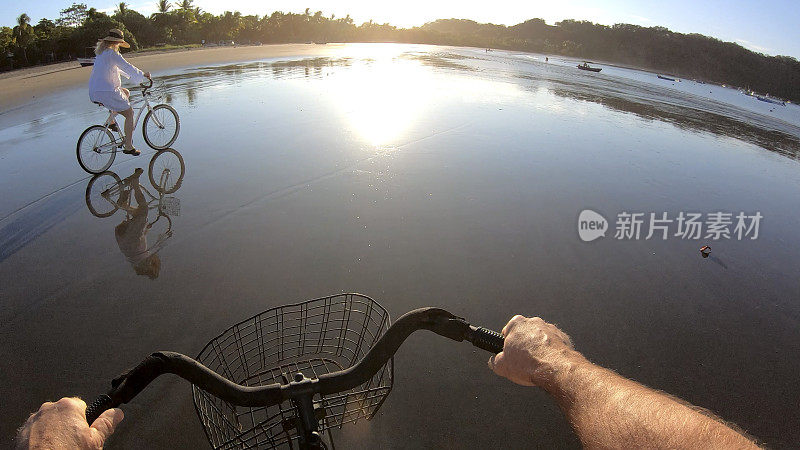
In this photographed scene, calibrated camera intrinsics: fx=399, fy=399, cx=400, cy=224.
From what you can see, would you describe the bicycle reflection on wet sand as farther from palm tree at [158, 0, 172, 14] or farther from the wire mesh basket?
palm tree at [158, 0, 172, 14]

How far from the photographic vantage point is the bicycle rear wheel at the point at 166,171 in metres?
6.37

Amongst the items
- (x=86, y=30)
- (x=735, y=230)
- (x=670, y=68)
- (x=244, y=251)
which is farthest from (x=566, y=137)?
(x=670, y=68)

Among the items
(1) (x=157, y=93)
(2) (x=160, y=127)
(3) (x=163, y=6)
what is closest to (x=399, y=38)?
(3) (x=163, y=6)

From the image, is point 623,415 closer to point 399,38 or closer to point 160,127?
point 160,127

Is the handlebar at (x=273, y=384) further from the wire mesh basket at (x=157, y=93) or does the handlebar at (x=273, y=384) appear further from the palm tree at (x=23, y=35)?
the palm tree at (x=23, y=35)

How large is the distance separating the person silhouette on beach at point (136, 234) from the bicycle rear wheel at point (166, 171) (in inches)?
12.1

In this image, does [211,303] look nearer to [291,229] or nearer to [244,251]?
[244,251]

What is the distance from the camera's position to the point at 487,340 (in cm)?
152

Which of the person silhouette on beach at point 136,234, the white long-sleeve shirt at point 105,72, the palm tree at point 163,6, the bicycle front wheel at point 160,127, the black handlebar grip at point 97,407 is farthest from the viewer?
the palm tree at point 163,6

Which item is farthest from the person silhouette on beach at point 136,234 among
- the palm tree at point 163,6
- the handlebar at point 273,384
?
the palm tree at point 163,6

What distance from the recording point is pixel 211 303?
380cm

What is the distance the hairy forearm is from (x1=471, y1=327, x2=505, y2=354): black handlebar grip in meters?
0.30

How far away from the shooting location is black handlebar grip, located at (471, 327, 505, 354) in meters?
1.51

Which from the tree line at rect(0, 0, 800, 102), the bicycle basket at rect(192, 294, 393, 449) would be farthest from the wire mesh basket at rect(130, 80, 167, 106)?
the tree line at rect(0, 0, 800, 102)
